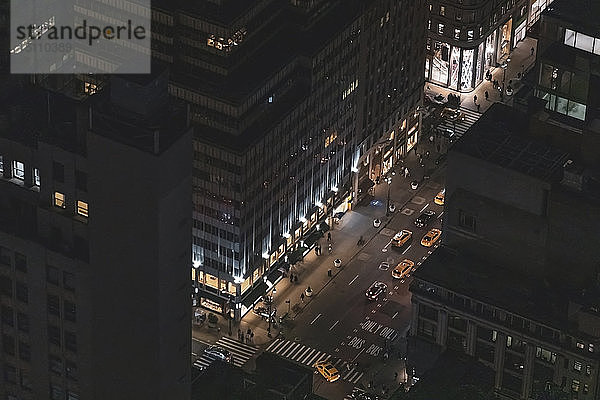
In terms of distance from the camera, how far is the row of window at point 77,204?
175 metres

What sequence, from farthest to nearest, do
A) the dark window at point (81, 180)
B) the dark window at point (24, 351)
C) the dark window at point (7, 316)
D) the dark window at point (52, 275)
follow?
the dark window at point (24, 351), the dark window at point (7, 316), the dark window at point (52, 275), the dark window at point (81, 180)

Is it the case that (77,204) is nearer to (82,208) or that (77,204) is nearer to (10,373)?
(82,208)

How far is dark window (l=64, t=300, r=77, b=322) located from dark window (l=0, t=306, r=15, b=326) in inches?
285

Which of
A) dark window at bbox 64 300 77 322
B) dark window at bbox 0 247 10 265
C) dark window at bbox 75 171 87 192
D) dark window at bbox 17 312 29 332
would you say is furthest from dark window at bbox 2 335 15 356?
dark window at bbox 75 171 87 192

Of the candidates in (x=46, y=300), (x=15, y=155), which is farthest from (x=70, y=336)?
(x=15, y=155)

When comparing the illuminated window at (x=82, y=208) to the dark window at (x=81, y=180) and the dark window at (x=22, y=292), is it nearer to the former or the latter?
the dark window at (x=81, y=180)

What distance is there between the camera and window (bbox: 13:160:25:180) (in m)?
178

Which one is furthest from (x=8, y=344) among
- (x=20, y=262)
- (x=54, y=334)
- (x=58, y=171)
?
(x=58, y=171)

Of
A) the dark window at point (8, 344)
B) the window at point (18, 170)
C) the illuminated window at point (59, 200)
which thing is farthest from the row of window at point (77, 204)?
the dark window at point (8, 344)

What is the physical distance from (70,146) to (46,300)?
1726cm

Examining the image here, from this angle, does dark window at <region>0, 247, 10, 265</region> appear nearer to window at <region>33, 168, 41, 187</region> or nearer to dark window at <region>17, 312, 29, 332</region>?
dark window at <region>17, 312, 29, 332</region>

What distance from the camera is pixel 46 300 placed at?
180 meters

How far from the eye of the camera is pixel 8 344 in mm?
188500

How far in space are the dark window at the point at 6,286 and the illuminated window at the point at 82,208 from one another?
11803 millimetres
